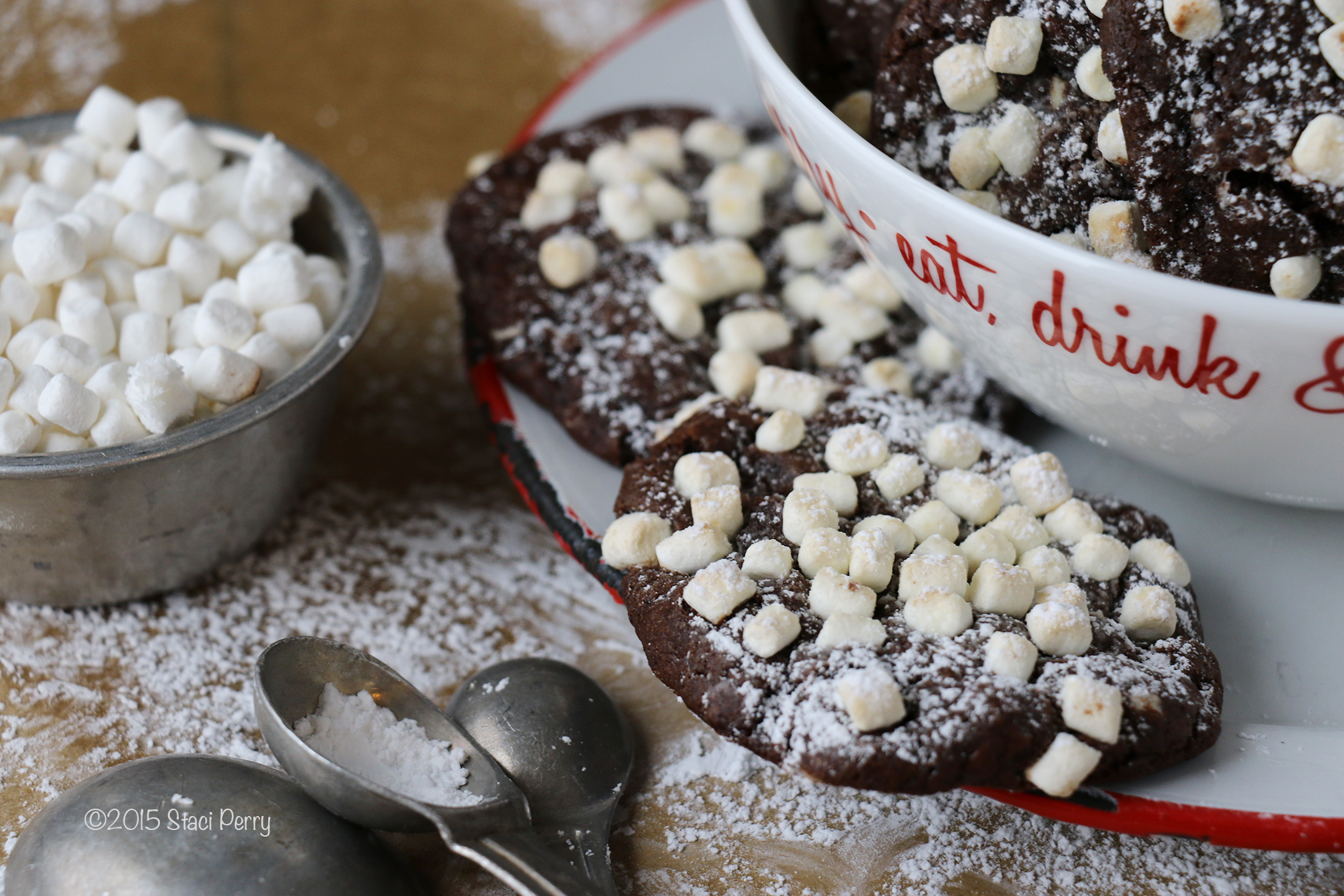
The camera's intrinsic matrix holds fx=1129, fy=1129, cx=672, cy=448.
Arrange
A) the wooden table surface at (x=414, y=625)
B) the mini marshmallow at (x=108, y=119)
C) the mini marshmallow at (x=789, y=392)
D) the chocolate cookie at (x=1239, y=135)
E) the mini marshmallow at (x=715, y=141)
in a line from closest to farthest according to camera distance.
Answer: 1. the chocolate cookie at (x=1239, y=135)
2. the wooden table surface at (x=414, y=625)
3. the mini marshmallow at (x=789, y=392)
4. the mini marshmallow at (x=108, y=119)
5. the mini marshmallow at (x=715, y=141)

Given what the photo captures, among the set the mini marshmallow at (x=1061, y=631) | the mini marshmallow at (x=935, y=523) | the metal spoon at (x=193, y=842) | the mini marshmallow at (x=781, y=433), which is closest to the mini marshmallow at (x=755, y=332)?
the mini marshmallow at (x=781, y=433)

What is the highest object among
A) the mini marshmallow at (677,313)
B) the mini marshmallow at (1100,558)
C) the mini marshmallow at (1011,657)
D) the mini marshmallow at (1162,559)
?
the mini marshmallow at (677,313)

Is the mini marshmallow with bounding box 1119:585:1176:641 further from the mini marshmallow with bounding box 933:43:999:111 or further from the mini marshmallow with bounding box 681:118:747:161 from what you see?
the mini marshmallow with bounding box 681:118:747:161

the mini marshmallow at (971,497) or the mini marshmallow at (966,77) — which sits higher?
the mini marshmallow at (966,77)

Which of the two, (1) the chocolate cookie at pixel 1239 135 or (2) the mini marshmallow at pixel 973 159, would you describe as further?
(2) the mini marshmallow at pixel 973 159

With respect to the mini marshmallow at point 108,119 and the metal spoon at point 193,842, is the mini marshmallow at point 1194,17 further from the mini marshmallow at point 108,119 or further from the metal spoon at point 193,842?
the mini marshmallow at point 108,119

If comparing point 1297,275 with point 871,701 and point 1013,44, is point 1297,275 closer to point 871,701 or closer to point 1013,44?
point 1013,44
